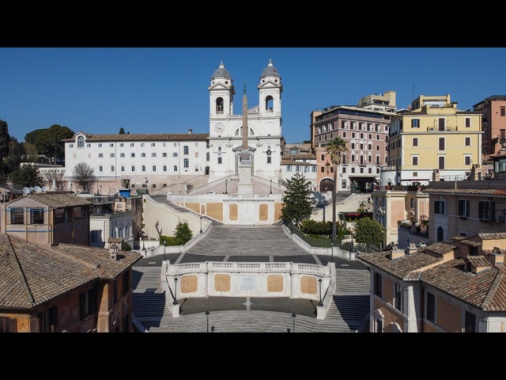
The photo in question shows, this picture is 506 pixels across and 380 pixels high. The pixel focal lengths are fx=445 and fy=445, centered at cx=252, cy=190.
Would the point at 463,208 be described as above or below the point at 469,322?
above

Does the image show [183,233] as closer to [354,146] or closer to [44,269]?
[44,269]

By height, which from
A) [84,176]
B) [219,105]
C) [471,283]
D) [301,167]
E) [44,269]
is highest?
[219,105]

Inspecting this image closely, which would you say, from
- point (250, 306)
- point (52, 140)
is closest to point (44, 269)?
point (250, 306)

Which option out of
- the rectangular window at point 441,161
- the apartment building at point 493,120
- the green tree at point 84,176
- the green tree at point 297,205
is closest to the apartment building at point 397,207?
the rectangular window at point 441,161

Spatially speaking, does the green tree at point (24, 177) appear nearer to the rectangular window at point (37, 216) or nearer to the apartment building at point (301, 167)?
the apartment building at point (301, 167)

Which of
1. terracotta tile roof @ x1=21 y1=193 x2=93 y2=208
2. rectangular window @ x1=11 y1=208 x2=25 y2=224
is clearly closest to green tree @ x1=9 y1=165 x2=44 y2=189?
terracotta tile roof @ x1=21 y1=193 x2=93 y2=208

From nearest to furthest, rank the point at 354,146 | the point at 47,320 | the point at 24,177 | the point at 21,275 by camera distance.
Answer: the point at 47,320 < the point at 21,275 < the point at 24,177 < the point at 354,146

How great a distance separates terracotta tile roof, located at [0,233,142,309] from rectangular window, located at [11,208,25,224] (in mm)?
2089

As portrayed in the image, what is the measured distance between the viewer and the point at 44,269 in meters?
13.3

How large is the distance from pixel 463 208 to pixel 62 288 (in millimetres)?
19544

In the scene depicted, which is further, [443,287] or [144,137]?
[144,137]
